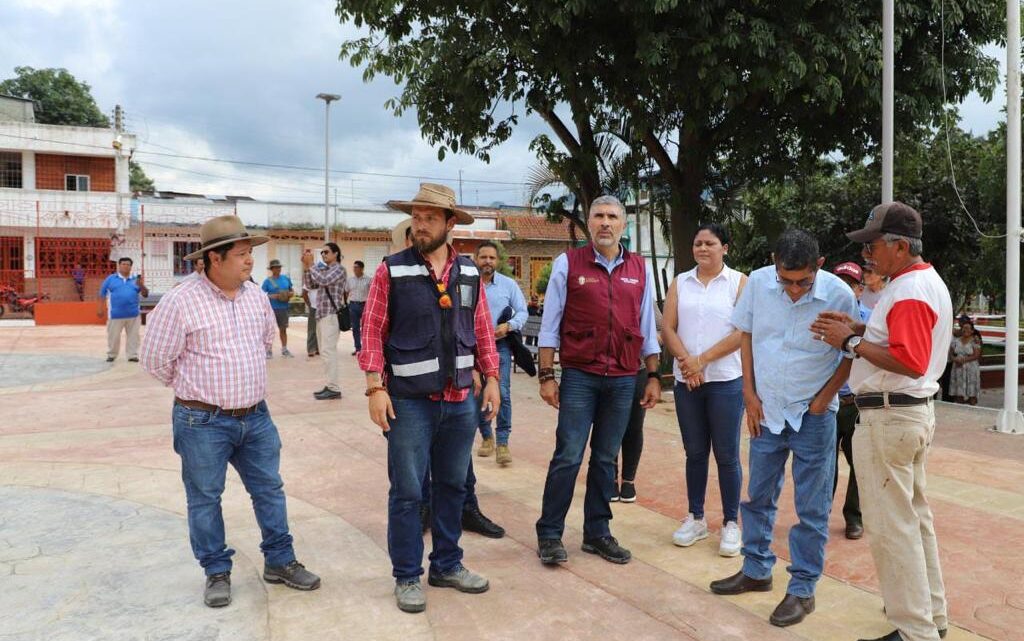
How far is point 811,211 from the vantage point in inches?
777

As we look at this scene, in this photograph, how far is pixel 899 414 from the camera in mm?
3088

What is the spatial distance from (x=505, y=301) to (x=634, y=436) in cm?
156

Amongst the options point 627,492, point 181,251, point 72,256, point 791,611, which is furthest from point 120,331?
point 181,251

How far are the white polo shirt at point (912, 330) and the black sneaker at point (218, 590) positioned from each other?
2.95 meters

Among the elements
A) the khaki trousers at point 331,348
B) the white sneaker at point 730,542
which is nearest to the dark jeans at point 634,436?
the white sneaker at point 730,542

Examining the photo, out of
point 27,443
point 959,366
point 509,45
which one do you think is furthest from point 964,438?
point 27,443

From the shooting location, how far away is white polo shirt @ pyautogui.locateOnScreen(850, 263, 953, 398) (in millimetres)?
2961

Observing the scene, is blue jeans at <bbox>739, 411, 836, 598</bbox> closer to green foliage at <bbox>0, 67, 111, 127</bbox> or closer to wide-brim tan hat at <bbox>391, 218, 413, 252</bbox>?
wide-brim tan hat at <bbox>391, 218, 413, 252</bbox>

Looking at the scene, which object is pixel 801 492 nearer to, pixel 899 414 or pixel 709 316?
pixel 899 414

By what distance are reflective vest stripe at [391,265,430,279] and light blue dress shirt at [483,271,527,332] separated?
2274 mm

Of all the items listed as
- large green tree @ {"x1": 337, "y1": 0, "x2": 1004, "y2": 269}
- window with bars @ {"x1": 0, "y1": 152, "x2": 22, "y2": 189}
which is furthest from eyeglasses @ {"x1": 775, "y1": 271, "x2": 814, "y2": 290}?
window with bars @ {"x1": 0, "y1": 152, "x2": 22, "y2": 189}

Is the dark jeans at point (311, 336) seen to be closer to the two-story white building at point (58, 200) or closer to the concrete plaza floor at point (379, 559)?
the concrete plaza floor at point (379, 559)

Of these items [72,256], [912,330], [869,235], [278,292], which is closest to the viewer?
[912,330]

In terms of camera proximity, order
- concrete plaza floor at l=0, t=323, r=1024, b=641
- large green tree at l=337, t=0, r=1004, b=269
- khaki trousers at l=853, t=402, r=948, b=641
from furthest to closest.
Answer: large green tree at l=337, t=0, r=1004, b=269 → concrete plaza floor at l=0, t=323, r=1024, b=641 → khaki trousers at l=853, t=402, r=948, b=641
